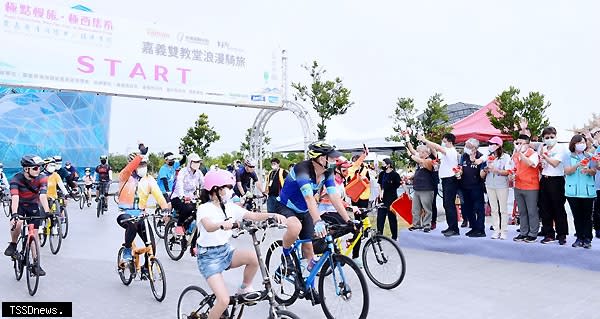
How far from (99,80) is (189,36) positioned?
329cm

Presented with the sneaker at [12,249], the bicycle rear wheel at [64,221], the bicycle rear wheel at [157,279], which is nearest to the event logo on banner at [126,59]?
the bicycle rear wheel at [64,221]

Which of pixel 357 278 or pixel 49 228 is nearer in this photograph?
pixel 357 278

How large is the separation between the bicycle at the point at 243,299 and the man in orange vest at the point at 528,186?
5467 millimetres

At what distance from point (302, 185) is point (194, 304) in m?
1.64

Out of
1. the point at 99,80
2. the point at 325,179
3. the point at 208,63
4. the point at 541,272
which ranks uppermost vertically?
the point at 208,63

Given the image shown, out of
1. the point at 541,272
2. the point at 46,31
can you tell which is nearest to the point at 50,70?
the point at 46,31

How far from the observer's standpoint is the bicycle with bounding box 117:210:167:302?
20.9 ft

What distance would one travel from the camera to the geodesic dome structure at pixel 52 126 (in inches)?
1533

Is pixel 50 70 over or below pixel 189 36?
below

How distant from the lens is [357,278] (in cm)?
496

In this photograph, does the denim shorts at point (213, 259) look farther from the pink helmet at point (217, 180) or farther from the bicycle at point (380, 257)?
the bicycle at point (380, 257)

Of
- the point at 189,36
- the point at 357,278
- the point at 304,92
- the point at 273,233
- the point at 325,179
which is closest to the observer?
the point at 357,278

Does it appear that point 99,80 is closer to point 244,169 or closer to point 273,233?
point 244,169

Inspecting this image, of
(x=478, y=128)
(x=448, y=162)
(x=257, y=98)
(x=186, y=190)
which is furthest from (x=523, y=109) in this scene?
(x=186, y=190)
